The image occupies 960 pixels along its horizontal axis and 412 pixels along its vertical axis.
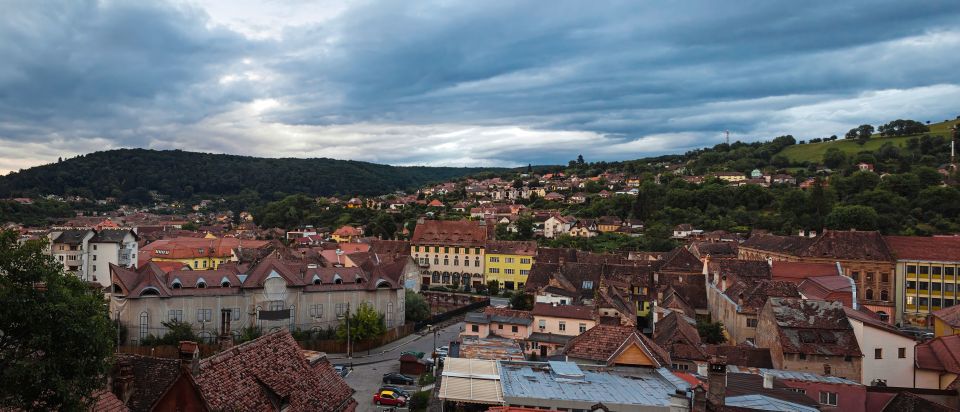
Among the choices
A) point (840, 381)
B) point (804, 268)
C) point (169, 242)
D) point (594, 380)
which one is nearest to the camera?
point (594, 380)

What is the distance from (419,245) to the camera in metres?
86.4

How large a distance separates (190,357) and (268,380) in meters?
2.38

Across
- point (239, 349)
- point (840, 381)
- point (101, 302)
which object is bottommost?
point (840, 381)

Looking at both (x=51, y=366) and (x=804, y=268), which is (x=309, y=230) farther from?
(x=51, y=366)

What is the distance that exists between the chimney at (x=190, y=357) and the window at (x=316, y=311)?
109 ft

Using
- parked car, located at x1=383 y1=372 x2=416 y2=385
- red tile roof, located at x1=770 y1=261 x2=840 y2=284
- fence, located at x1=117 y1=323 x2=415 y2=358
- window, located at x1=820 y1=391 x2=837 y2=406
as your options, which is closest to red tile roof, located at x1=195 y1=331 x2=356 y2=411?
parked car, located at x1=383 y1=372 x2=416 y2=385

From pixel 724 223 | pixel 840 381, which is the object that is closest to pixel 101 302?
pixel 840 381

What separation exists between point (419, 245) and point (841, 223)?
59.9 metres

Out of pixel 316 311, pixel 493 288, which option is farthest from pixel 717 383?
pixel 493 288

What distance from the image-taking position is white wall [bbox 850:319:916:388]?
3130 centimetres

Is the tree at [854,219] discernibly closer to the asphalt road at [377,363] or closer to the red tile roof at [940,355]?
the red tile roof at [940,355]

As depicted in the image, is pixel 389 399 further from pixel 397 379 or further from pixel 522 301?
pixel 522 301

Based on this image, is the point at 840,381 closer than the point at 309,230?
Yes

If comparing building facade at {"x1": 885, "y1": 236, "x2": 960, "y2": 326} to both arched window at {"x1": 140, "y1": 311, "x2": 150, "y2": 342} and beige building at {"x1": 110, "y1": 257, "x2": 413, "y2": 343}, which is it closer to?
beige building at {"x1": 110, "y1": 257, "x2": 413, "y2": 343}
